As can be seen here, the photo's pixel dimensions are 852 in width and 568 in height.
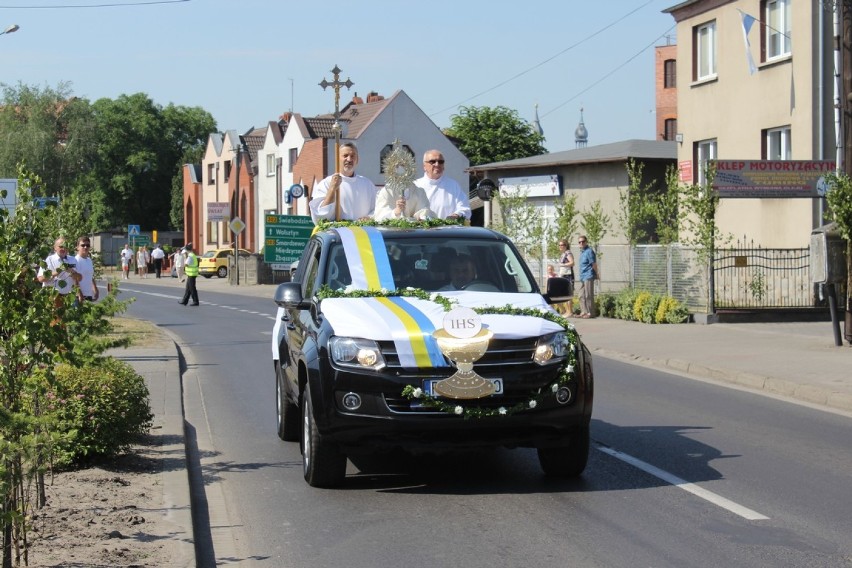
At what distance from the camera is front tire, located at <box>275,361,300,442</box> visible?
1010 centimetres

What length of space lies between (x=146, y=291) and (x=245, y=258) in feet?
20.7

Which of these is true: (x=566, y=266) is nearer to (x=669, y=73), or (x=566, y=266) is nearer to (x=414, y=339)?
(x=414, y=339)

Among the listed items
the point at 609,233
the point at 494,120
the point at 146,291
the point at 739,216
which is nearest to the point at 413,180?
the point at 739,216

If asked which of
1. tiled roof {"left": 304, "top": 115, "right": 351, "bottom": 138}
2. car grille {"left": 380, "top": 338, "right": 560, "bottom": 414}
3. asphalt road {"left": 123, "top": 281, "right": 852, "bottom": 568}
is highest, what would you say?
tiled roof {"left": 304, "top": 115, "right": 351, "bottom": 138}

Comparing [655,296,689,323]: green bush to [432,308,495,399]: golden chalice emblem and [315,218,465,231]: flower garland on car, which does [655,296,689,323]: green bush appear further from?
[432,308,495,399]: golden chalice emblem

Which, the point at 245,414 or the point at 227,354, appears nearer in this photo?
the point at 245,414

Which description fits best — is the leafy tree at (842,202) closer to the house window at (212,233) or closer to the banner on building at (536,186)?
the banner on building at (536,186)

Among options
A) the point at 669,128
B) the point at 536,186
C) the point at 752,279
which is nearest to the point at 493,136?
the point at 669,128

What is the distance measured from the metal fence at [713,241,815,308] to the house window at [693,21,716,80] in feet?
29.0

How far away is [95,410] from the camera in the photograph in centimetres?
827

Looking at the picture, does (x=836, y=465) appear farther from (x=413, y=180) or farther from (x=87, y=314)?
(x=87, y=314)

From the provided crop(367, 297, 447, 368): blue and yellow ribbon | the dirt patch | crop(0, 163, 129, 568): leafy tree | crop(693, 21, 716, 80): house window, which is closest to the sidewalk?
crop(367, 297, 447, 368): blue and yellow ribbon

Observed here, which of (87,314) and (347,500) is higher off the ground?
(87,314)

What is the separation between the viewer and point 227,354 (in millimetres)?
19578
